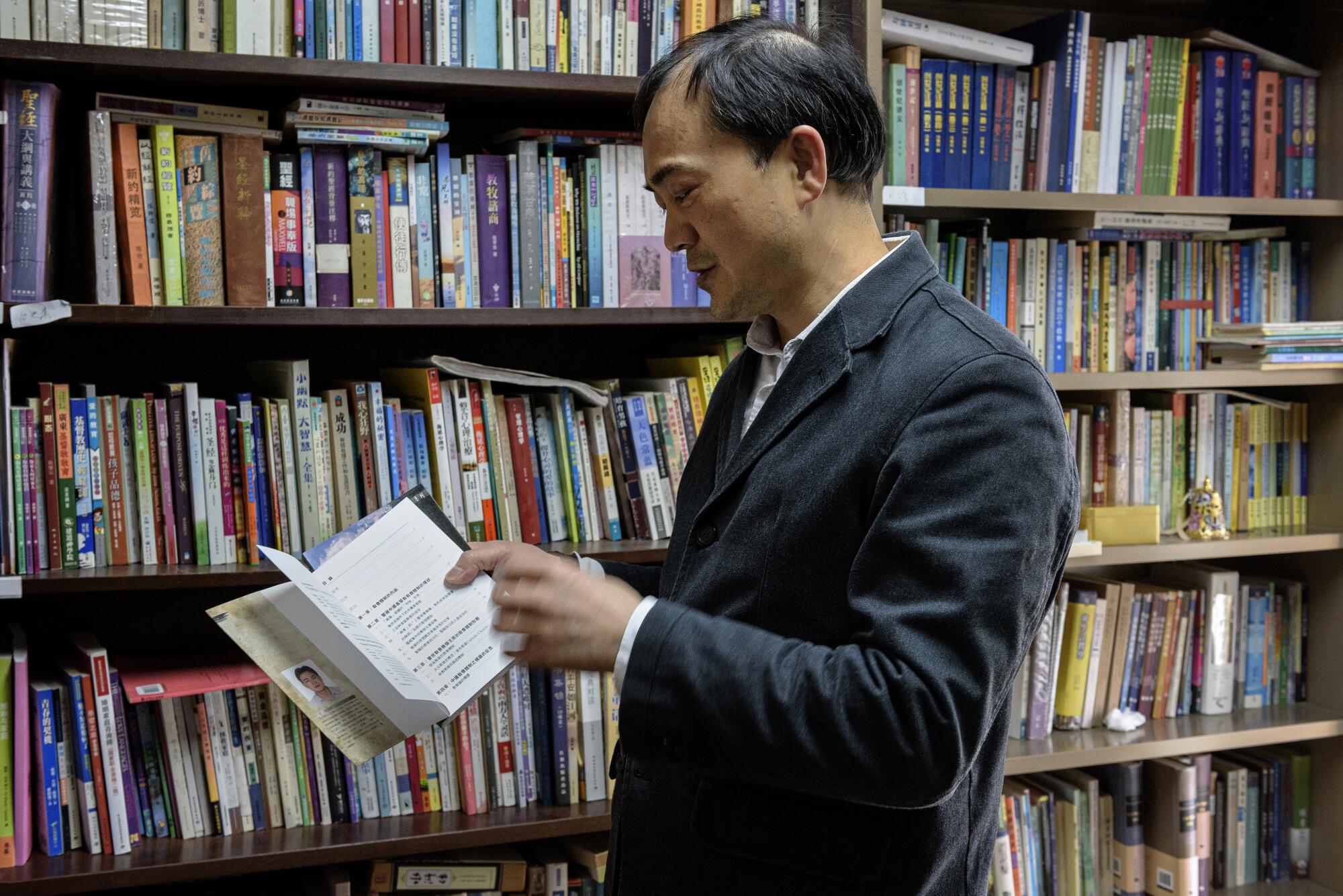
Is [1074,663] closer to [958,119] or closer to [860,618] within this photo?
[958,119]

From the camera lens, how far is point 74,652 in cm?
182

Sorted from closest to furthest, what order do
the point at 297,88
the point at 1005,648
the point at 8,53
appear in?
the point at 1005,648, the point at 8,53, the point at 297,88

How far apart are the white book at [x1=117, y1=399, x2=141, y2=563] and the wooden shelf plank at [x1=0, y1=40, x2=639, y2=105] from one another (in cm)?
47

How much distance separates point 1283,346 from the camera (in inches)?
87.4

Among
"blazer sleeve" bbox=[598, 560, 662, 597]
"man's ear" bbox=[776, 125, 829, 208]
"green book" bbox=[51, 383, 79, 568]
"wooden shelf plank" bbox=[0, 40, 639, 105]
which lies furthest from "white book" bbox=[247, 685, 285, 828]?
"man's ear" bbox=[776, 125, 829, 208]

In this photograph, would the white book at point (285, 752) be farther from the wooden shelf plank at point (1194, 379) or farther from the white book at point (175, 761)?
the wooden shelf plank at point (1194, 379)

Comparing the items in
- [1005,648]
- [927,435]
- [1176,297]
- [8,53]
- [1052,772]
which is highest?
[8,53]

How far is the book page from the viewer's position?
50.1 inches

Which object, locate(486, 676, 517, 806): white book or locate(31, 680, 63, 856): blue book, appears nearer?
locate(31, 680, 63, 856): blue book

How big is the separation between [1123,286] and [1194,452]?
359mm

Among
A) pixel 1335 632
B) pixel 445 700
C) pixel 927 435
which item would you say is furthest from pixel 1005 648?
pixel 1335 632

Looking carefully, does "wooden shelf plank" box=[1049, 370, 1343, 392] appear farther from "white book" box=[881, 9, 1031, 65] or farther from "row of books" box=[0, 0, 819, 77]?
"row of books" box=[0, 0, 819, 77]

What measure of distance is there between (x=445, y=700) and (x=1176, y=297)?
1.70 meters

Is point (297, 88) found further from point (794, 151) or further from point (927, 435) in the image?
point (927, 435)
